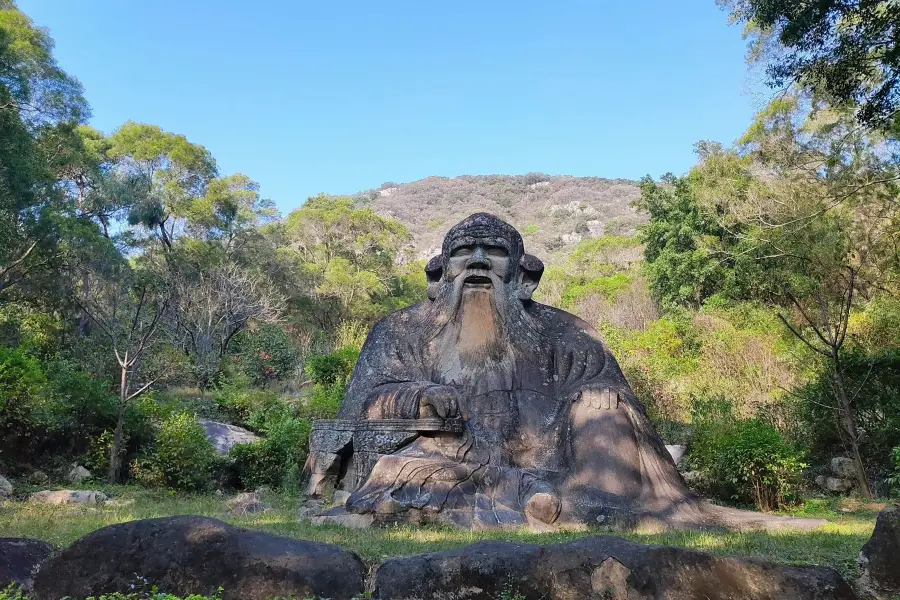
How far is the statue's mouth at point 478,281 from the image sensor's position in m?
7.42

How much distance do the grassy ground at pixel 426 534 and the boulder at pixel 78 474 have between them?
2.59 m

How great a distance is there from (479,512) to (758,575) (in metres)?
2.98

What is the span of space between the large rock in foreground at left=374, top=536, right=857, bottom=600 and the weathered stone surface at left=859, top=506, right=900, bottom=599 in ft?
1.30

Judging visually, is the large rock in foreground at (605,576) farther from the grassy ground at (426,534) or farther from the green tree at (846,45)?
the green tree at (846,45)

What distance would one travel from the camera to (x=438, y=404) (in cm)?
656

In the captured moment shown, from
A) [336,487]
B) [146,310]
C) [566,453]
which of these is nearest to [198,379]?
[146,310]

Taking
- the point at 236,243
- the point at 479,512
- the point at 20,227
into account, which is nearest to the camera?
the point at 479,512

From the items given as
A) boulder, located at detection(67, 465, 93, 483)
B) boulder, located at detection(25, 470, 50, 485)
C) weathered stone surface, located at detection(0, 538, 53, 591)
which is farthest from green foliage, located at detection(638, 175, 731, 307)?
weathered stone surface, located at detection(0, 538, 53, 591)

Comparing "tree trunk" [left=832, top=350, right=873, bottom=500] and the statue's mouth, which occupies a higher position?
the statue's mouth

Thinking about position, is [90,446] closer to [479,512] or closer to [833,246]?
[479,512]

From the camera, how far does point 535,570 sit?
3.19 meters

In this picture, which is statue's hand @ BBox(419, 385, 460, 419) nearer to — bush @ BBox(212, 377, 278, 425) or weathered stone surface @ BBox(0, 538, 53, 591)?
weathered stone surface @ BBox(0, 538, 53, 591)

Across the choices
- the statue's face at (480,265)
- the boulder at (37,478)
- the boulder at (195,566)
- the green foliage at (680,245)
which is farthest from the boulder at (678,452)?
the green foliage at (680,245)

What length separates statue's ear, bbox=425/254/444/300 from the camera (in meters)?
7.86
